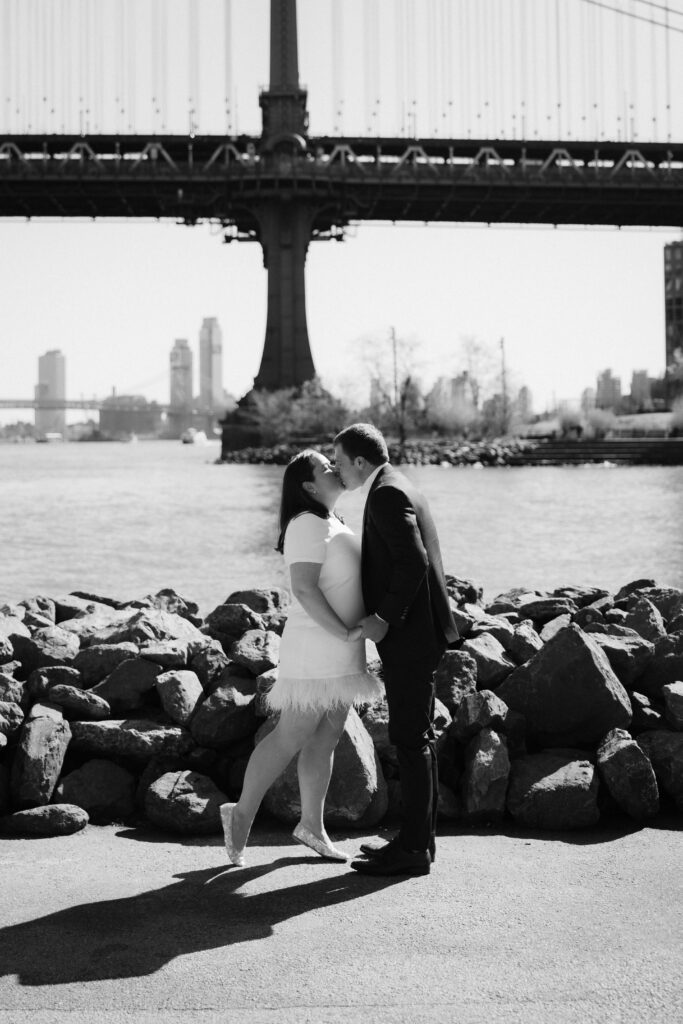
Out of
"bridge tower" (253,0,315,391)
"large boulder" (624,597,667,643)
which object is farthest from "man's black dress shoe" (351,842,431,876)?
"bridge tower" (253,0,315,391)

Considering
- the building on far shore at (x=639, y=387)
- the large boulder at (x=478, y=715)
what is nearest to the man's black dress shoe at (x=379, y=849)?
the large boulder at (x=478, y=715)

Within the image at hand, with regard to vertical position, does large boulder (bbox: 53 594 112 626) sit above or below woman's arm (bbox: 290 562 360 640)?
below

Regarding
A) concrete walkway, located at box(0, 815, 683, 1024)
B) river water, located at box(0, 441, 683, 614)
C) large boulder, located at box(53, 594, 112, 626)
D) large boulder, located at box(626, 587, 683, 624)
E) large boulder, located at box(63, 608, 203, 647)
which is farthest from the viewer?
river water, located at box(0, 441, 683, 614)

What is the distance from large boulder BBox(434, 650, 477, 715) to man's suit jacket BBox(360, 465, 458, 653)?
3.15 ft

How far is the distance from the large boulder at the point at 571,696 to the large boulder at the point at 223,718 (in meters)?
1.08

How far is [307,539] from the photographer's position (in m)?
3.77

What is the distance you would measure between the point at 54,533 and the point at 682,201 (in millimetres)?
55719

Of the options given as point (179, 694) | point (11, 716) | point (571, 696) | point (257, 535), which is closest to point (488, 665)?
point (571, 696)

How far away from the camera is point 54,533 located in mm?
20812

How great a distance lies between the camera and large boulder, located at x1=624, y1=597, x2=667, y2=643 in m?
5.99

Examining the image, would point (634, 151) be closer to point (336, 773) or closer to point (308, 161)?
point (308, 161)

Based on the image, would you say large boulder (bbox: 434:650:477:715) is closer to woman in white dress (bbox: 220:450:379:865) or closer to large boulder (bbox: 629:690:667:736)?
large boulder (bbox: 629:690:667:736)

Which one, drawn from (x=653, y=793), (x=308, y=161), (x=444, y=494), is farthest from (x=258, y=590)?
(x=308, y=161)

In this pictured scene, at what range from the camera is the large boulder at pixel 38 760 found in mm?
4371
